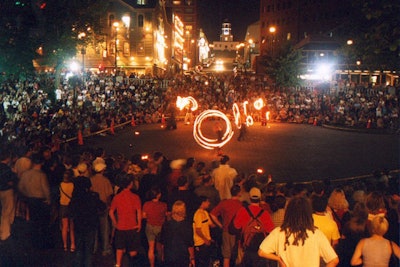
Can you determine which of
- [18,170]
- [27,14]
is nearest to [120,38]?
[27,14]

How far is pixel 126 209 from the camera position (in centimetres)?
773

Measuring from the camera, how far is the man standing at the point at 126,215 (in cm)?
774

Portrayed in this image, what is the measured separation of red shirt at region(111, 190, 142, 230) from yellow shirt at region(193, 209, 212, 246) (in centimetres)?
97

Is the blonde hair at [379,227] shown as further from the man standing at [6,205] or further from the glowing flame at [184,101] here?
the glowing flame at [184,101]

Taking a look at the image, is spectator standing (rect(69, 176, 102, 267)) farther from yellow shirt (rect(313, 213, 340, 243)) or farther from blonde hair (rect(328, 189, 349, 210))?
blonde hair (rect(328, 189, 349, 210))

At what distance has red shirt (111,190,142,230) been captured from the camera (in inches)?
304

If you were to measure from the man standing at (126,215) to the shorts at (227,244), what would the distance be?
4.54 ft

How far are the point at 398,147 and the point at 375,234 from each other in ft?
66.7

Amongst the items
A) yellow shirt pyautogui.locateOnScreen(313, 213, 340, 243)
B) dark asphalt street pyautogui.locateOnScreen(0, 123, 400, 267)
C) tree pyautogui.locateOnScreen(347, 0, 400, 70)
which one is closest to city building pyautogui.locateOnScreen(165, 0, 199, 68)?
dark asphalt street pyautogui.locateOnScreen(0, 123, 400, 267)

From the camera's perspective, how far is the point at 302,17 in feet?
291

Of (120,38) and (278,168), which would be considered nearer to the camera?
(278,168)

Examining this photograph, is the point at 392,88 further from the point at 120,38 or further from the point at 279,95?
the point at 120,38

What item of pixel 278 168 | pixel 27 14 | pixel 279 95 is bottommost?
pixel 278 168

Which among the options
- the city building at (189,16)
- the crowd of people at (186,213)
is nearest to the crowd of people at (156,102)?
the crowd of people at (186,213)
